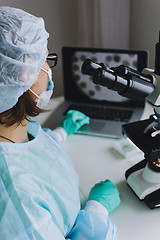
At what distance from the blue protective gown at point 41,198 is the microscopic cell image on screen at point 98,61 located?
25.9 inches

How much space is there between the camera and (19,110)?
0.79 meters

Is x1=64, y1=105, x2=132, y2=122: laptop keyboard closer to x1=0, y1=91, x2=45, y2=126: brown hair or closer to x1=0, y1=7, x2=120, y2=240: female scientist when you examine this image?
x1=0, y1=7, x2=120, y2=240: female scientist

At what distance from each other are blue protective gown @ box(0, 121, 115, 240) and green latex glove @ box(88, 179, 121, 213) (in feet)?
0.23

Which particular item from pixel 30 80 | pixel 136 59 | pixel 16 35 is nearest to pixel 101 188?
pixel 30 80

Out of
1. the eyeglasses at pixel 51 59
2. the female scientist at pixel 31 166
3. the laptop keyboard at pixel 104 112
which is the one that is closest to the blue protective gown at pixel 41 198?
the female scientist at pixel 31 166

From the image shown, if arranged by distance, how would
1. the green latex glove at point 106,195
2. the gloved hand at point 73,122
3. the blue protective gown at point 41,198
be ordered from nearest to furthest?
the blue protective gown at point 41,198
the green latex glove at point 106,195
the gloved hand at point 73,122

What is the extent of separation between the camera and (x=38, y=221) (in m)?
0.72

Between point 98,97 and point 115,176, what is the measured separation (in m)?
0.62

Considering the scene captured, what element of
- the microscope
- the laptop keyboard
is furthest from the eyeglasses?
the laptop keyboard

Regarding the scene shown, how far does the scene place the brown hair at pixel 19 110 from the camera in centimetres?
79

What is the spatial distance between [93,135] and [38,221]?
0.69 m

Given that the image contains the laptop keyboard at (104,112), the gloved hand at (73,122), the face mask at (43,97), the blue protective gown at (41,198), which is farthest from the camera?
the laptop keyboard at (104,112)

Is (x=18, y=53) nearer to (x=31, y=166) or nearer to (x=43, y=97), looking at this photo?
(x=43, y=97)

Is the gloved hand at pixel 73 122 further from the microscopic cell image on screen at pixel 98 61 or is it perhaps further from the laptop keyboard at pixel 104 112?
the microscopic cell image on screen at pixel 98 61
